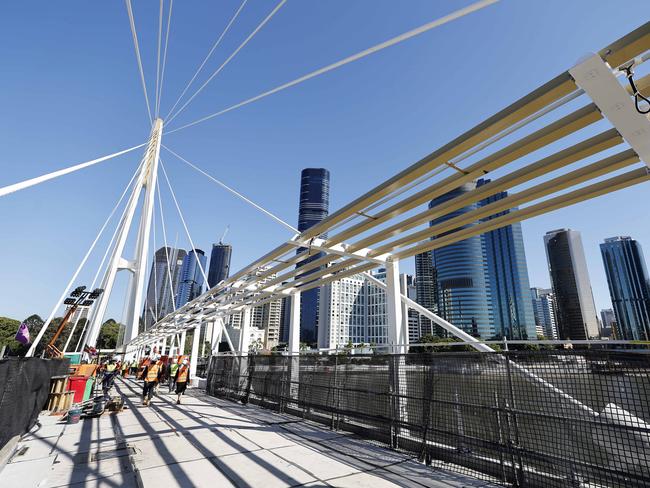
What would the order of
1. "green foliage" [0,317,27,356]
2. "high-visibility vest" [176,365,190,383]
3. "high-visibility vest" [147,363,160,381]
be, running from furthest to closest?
"green foliage" [0,317,27,356] → "high-visibility vest" [176,365,190,383] → "high-visibility vest" [147,363,160,381]

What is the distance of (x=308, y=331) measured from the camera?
192m

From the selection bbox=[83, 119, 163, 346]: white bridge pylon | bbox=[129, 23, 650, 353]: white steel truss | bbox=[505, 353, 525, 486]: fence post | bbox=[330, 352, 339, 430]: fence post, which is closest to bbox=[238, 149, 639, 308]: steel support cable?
bbox=[129, 23, 650, 353]: white steel truss

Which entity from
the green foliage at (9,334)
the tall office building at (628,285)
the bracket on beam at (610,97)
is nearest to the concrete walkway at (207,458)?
the bracket on beam at (610,97)

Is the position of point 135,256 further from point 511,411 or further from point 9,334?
point 9,334

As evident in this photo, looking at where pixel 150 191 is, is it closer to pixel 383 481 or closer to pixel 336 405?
pixel 336 405

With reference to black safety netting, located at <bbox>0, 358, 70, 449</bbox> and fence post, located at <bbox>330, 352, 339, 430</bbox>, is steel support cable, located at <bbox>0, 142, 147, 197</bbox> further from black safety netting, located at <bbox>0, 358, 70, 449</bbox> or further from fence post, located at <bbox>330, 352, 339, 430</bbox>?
fence post, located at <bbox>330, 352, 339, 430</bbox>

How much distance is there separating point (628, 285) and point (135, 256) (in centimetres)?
20839

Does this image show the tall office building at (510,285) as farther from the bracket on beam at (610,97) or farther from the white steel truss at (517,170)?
the bracket on beam at (610,97)

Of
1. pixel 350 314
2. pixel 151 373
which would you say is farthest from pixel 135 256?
pixel 350 314

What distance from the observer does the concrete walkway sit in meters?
4.88

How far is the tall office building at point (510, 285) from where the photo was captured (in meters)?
147

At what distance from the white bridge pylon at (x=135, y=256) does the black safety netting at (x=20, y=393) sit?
12.0 m

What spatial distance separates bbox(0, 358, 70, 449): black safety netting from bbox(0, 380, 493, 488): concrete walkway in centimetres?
44

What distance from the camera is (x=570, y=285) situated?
171 meters
